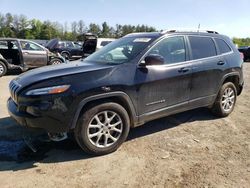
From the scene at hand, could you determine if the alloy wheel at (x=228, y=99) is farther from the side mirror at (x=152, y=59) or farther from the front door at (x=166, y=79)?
the side mirror at (x=152, y=59)

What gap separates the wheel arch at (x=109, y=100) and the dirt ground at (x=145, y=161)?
51 cm

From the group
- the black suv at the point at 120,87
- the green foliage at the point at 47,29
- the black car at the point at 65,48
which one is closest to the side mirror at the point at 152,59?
the black suv at the point at 120,87

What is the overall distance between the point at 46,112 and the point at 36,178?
805 millimetres

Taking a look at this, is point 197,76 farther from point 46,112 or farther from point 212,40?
point 46,112

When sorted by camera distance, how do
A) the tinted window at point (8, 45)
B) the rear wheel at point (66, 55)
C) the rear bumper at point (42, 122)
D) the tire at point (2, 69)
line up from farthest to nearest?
the rear wheel at point (66, 55)
the tinted window at point (8, 45)
the tire at point (2, 69)
the rear bumper at point (42, 122)

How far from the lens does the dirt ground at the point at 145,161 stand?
353cm

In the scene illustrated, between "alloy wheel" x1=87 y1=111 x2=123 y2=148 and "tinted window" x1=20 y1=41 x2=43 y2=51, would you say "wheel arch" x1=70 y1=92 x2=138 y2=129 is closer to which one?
"alloy wheel" x1=87 y1=111 x2=123 y2=148

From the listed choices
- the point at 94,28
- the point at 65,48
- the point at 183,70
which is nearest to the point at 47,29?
the point at 94,28

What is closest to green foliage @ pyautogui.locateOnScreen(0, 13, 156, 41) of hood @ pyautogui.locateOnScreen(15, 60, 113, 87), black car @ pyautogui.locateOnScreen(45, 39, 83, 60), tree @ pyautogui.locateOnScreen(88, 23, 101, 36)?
tree @ pyautogui.locateOnScreen(88, 23, 101, 36)

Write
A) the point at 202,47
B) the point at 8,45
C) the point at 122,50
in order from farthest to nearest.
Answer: the point at 8,45, the point at 202,47, the point at 122,50

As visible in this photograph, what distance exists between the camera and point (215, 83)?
5609 millimetres

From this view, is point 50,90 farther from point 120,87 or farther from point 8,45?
point 8,45

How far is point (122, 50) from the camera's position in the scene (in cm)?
489

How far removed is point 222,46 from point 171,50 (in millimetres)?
1570
